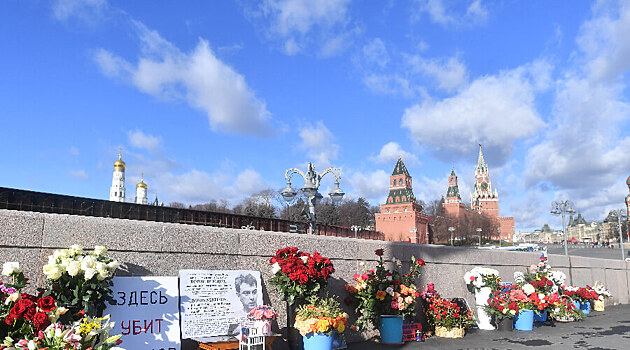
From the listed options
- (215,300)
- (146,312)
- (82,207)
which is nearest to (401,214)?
(82,207)

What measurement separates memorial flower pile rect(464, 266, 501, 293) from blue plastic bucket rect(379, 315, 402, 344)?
3360 millimetres

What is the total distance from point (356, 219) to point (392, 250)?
96204 mm

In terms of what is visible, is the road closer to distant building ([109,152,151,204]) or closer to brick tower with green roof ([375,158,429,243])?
brick tower with green roof ([375,158,429,243])

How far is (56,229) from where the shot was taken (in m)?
5.27

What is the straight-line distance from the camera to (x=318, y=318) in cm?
681

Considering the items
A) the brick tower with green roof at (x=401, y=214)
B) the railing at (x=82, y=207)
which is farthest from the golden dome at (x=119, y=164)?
the railing at (x=82, y=207)

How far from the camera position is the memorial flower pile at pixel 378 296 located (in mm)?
8188

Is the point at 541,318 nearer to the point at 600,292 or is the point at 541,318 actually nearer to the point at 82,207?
the point at 600,292

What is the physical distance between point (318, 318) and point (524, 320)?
603 cm

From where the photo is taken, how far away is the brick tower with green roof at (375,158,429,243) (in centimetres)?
10450

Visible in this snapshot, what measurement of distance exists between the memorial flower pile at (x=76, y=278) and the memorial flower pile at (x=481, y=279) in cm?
827

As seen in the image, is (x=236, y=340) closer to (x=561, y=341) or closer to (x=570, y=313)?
(x=561, y=341)

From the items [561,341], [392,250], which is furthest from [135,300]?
[561,341]

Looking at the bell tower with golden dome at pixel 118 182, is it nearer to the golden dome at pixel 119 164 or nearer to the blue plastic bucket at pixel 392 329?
the golden dome at pixel 119 164
